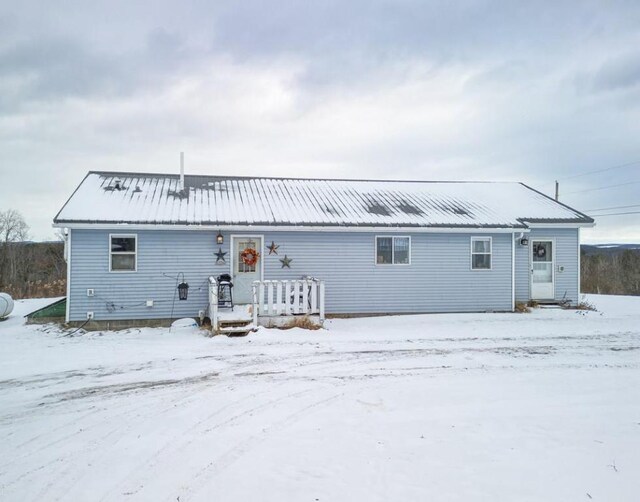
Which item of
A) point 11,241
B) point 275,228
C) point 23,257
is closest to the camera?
point 275,228

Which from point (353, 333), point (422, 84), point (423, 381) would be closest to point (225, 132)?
point (422, 84)

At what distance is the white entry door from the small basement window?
15.9 ft

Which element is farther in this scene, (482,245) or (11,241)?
(11,241)

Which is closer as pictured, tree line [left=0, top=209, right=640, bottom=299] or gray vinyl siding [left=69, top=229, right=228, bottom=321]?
gray vinyl siding [left=69, top=229, right=228, bottom=321]

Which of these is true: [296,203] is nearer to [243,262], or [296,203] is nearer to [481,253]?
[243,262]

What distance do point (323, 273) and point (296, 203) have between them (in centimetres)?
262

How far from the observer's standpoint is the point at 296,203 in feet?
43.7

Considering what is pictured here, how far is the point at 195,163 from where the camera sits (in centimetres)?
2534

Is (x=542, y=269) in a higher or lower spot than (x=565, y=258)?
lower

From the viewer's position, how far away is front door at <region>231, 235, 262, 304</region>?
468 inches

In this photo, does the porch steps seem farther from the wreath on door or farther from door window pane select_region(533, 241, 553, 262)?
door window pane select_region(533, 241, 553, 262)

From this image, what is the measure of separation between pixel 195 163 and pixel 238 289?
51.8 feet

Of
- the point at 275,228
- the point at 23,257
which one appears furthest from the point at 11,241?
the point at 275,228

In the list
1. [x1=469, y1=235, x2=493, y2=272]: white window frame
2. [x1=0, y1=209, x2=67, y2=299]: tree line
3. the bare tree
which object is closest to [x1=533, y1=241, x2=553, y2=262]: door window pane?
[x1=469, y1=235, x2=493, y2=272]: white window frame
